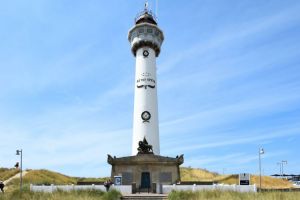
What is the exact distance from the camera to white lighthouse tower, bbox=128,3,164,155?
4447 cm

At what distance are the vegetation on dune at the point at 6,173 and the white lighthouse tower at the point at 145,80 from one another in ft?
96.3

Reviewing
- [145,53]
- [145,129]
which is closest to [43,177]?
[145,129]

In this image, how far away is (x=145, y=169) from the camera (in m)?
40.6

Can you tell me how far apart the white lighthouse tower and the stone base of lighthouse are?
10.1 ft

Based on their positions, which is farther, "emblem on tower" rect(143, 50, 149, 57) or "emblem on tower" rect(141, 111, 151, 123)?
"emblem on tower" rect(143, 50, 149, 57)

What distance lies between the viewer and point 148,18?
1996 inches

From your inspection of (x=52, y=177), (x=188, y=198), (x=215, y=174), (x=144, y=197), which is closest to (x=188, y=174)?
(x=215, y=174)

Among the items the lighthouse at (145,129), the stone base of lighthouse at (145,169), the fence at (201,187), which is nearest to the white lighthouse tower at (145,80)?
the lighthouse at (145,129)

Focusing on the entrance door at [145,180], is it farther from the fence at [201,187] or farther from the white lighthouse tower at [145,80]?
the fence at [201,187]

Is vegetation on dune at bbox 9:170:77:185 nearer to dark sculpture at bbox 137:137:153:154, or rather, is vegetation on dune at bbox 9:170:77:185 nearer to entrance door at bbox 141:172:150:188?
dark sculpture at bbox 137:137:153:154

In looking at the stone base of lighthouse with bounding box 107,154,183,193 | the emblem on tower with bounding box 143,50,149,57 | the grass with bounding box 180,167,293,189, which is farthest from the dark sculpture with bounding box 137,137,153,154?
the grass with bounding box 180,167,293,189

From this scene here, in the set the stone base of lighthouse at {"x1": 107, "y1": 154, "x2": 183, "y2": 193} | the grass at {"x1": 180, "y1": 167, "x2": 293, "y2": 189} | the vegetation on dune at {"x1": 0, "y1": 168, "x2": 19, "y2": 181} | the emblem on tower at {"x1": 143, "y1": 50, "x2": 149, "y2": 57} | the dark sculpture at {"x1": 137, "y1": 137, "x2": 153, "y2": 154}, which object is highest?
the emblem on tower at {"x1": 143, "y1": 50, "x2": 149, "y2": 57}

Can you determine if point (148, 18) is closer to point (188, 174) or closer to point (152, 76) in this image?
point (152, 76)

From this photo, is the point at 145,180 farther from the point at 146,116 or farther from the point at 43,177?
the point at 43,177
